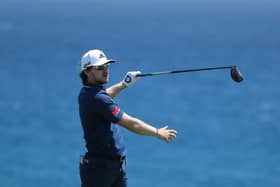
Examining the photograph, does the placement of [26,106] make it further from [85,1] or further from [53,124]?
[85,1]

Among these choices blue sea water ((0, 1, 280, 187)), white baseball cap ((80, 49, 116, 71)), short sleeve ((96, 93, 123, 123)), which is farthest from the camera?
blue sea water ((0, 1, 280, 187))

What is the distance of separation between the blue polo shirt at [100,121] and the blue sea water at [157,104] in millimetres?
14337

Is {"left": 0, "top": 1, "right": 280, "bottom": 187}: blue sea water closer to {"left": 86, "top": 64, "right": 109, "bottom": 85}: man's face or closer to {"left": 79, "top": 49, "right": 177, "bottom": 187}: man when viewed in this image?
{"left": 79, "top": 49, "right": 177, "bottom": 187}: man

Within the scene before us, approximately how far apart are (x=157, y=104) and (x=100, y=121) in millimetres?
32902

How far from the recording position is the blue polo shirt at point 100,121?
669 centimetres

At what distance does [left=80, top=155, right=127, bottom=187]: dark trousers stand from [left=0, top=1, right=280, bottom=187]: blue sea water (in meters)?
14.2

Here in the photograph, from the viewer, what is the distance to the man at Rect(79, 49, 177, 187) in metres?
6.71

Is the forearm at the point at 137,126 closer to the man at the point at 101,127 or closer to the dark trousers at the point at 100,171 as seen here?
the man at the point at 101,127

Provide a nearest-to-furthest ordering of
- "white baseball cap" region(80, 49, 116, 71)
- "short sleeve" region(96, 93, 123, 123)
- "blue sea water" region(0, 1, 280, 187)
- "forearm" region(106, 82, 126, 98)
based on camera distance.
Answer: "short sleeve" region(96, 93, 123, 123), "white baseball cap" region(80, 49, 116, 71), "forearm" region(106, 82, 126, 98), "blue sea water" region(0, 1, 280, 187)

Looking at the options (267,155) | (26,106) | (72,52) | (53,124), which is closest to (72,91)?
(26,106)

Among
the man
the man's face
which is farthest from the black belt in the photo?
the man's face

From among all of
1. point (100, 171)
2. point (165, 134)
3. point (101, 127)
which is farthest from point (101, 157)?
point (165, 134)

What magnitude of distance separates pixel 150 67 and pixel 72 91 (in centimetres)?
1100

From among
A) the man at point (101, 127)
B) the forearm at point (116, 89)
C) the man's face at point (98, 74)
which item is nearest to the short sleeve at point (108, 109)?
the man at point (101, 127)
